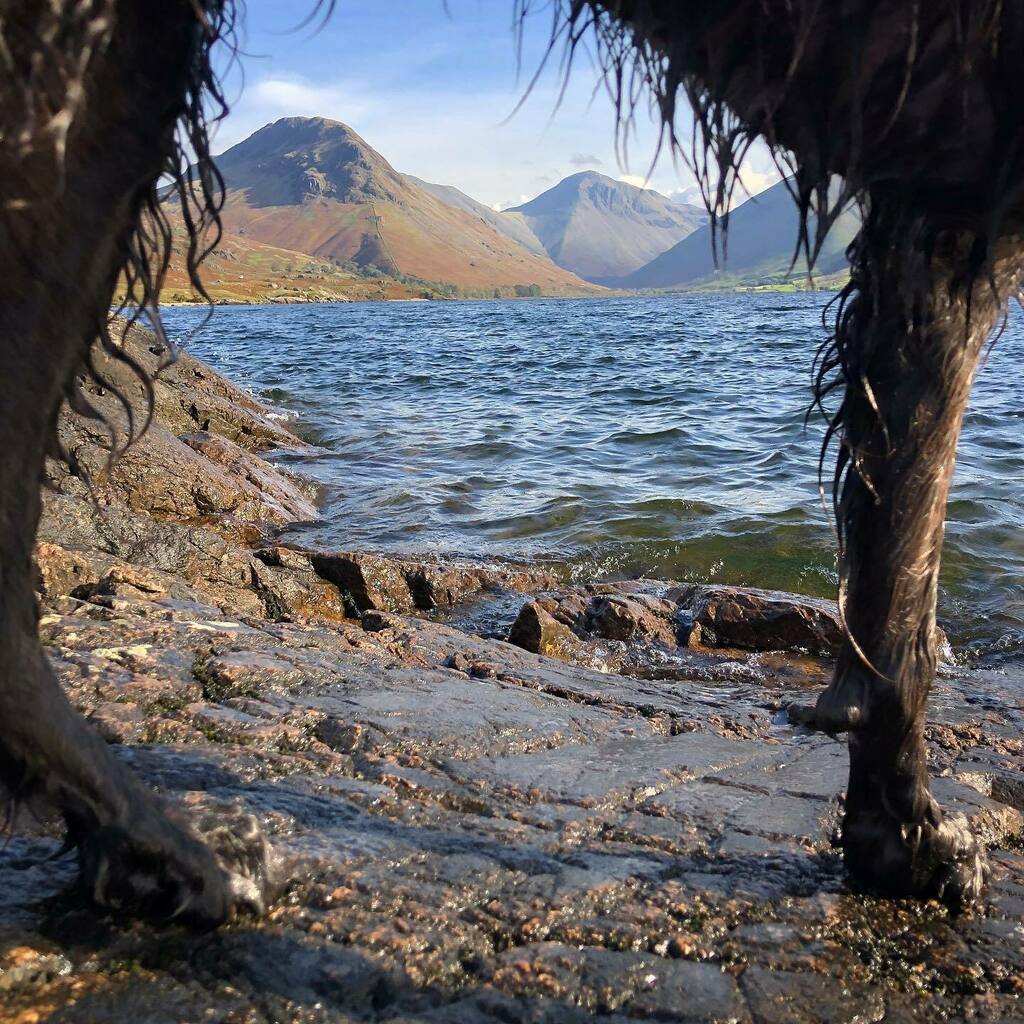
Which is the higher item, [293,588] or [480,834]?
[480,834]

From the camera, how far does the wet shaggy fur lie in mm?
1425

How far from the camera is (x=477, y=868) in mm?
2557

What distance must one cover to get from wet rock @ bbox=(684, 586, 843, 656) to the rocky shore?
0.50 meters

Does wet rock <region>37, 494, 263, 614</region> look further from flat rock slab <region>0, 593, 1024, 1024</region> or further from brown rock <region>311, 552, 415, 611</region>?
flat rock slab <region>0, 593, 1024, 1024</region>

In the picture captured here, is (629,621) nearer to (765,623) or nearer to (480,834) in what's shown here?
(765,623)

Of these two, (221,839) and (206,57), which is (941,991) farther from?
(206,57)

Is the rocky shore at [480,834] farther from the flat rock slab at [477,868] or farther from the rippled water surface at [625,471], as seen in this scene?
the rippled water surface at [625,471]

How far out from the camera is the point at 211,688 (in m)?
3.77

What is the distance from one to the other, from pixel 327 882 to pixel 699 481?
1041 centimetres

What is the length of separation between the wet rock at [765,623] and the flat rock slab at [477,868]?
2289 mm

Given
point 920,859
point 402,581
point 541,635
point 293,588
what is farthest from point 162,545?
point 920,859

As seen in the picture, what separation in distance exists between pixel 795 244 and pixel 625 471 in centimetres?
1112

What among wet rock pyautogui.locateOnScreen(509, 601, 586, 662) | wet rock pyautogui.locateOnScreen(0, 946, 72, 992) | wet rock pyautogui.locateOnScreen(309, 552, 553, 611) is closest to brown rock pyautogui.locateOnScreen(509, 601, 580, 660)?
wet rock pyautogui.locateOnScreen(509, 601, 586, 662)

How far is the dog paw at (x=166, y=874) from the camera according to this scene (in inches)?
79.0
